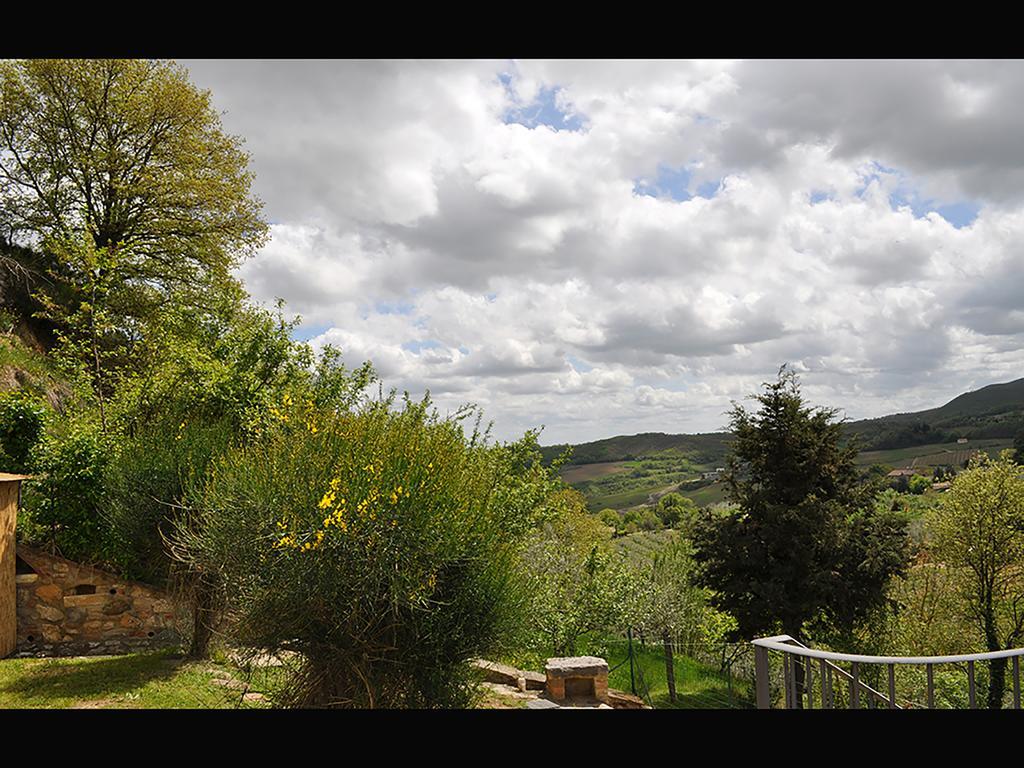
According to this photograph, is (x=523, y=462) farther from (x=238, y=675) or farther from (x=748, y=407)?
(x=238, y=675)

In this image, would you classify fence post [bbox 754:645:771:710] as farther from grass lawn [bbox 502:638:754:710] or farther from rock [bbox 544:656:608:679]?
grass lawn [bbox 502:638:754:710]

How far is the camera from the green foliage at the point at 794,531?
11.4 m

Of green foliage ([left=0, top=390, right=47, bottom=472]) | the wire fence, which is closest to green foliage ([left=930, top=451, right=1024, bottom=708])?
the wire fence

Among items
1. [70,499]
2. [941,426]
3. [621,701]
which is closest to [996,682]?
[621,701]

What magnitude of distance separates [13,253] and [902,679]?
63.5 feet

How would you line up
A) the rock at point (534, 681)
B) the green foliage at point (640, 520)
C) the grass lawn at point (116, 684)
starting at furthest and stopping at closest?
the green foliage at point (640, 520) → the rock at point (534, 681) → the grass lawn at point (116, 684)

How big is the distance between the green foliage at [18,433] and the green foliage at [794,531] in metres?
10.00

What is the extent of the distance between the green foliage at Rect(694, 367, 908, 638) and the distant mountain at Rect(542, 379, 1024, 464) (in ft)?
38.2

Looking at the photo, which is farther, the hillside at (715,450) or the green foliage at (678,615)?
the hillside at (715,450)

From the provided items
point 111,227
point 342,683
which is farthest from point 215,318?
point 111,227

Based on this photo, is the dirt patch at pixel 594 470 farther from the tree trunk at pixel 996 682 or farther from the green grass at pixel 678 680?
the tree trunk at pixel 996 682

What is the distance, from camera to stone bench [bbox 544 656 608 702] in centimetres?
648

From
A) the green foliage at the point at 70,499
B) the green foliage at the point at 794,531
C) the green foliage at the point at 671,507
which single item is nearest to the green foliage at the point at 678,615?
the green foliage at the point at 794,531
